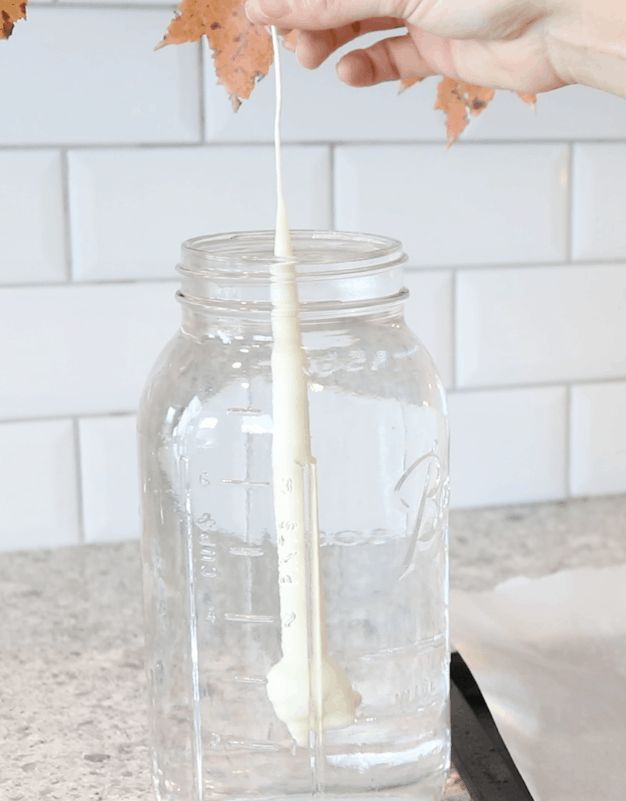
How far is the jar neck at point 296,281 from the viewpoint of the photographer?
52 cm

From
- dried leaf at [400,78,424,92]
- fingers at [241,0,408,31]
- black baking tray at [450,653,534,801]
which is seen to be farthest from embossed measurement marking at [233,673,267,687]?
dried leaf at [400,78,424,92]

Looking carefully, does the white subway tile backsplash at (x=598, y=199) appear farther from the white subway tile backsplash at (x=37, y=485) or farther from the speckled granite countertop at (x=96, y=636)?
the white subway tile backsplash at (x=37, y=485)

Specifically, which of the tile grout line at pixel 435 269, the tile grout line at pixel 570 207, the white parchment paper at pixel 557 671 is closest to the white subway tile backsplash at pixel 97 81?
the tile grout line at pixel 435 269

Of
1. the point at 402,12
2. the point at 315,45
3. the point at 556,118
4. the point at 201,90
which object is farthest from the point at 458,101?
the point at 402,12

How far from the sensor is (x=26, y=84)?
0.88m

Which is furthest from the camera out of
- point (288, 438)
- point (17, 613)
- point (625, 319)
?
point (625, 319)

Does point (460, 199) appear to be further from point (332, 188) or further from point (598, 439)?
point (598, 439)

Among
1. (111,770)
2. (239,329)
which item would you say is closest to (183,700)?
(111,770)

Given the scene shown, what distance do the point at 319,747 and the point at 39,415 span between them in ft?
1.54

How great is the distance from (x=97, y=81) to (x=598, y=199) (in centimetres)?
44

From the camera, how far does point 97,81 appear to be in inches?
35.0

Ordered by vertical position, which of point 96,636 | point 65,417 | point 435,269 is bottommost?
point 96,636

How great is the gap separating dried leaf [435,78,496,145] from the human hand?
7.8 inches

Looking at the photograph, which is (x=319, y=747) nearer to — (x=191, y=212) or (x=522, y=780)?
(x=522, y=780)
